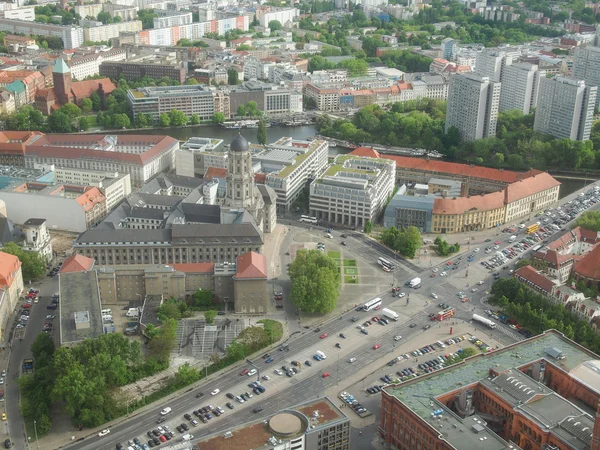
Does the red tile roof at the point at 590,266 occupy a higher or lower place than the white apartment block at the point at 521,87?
lower

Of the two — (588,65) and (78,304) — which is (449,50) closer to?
(588,65)

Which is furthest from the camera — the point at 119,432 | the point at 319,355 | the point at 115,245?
the point at 115,245

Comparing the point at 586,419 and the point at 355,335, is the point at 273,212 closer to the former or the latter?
the point at 355,335

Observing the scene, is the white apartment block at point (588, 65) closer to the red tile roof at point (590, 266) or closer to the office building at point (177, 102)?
the office building at point (177, 102)

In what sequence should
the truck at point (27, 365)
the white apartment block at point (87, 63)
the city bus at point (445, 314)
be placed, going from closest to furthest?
the truck at point (27, 365) < the city bus at point (445, 314) < the white apartment block at point (87, 63)

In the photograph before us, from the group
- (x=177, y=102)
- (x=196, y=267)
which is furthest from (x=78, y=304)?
(x=177, y=102)

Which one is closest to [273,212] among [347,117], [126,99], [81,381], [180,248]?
[180,248]

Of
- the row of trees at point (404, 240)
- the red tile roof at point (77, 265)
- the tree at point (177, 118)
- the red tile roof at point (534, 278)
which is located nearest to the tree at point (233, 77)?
the tree at point (177, 118)
